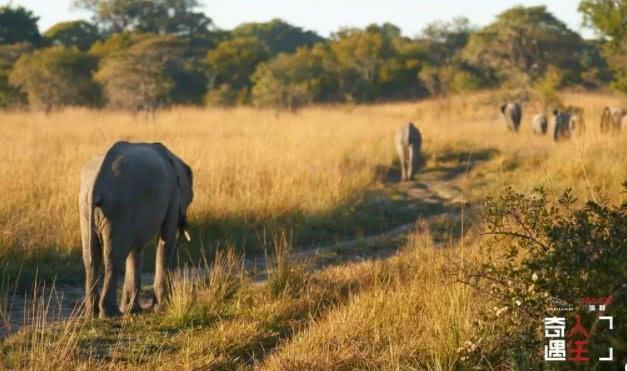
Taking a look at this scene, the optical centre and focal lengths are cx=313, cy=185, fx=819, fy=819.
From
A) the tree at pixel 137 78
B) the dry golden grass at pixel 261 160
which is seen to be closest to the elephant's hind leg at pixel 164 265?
the dry golden grass at pixel 261 160

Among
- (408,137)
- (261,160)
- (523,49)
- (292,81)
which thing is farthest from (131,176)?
(523,49)

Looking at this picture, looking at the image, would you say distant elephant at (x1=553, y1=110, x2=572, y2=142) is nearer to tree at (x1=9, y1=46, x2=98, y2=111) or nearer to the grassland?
the grassland

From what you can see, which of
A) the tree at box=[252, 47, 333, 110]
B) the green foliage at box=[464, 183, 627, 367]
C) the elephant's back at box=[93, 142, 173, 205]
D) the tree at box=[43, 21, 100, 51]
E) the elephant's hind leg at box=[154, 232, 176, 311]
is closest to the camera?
the green foliage at box=[464, 183, 627, 367]

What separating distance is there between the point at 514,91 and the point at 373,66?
8.40 meters

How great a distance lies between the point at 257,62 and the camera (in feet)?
124

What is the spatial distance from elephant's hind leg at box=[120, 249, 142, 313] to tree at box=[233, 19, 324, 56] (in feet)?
209

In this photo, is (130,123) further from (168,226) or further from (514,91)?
(514,91)

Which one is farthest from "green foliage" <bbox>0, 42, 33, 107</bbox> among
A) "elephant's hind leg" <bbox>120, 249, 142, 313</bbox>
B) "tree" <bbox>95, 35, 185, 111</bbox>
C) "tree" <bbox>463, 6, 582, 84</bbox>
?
"elephant's hind leg" <bbox>120, 249, 142, 313</bbox>

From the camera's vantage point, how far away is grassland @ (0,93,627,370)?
14.7ft

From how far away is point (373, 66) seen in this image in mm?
38438

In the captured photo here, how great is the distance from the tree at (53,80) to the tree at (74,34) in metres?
15.4

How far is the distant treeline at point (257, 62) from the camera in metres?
27.2

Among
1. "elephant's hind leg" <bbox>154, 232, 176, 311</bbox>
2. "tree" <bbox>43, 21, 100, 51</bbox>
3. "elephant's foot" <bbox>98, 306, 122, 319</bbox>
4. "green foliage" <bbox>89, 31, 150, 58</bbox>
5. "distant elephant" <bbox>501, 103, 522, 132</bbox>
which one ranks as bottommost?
"elephant's foot" <bbox>98, 306, 122, 319</bbox>

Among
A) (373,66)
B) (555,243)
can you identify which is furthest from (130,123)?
(373,66)
